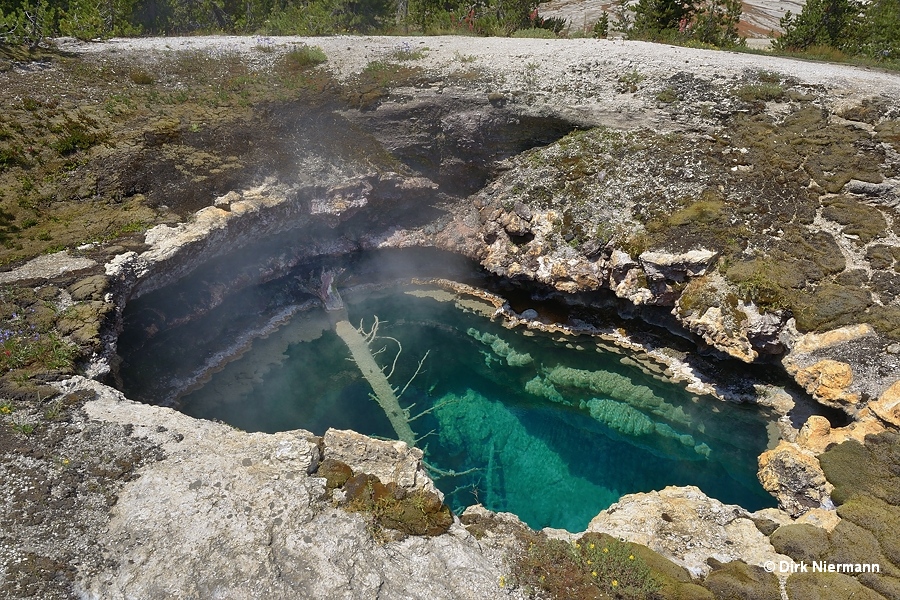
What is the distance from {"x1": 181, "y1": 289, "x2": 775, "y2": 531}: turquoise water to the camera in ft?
53.7

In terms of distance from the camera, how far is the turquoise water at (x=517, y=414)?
16375 millimetres

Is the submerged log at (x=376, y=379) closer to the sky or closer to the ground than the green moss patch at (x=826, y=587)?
closer to the ground

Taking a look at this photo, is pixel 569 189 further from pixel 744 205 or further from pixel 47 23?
pixel 47 23

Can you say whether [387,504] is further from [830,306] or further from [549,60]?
[549,60]

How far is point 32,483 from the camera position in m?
9.19

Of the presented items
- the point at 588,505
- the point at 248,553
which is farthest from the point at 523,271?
the point at 248,553

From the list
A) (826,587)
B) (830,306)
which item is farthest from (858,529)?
(830,306)

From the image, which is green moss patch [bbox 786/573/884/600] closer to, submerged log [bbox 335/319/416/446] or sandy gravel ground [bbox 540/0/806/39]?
submerged log [bbox 335/319/416/446]

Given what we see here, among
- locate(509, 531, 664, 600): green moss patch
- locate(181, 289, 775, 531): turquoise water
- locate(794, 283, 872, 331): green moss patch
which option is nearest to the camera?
locate(509, 531, 664, 600): green moss patch

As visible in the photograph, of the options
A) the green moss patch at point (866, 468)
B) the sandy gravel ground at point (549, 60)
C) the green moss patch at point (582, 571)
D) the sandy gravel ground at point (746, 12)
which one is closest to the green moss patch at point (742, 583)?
the green moss patch at point (582, 571)

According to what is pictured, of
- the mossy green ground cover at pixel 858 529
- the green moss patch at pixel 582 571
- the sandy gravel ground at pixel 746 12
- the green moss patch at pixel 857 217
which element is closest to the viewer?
the green moss patch at pixel 582 571

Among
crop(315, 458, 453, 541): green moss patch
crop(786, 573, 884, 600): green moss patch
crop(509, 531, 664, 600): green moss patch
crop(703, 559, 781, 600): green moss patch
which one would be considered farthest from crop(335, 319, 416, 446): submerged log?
crop(786, 573, 884, 600): green moss patch

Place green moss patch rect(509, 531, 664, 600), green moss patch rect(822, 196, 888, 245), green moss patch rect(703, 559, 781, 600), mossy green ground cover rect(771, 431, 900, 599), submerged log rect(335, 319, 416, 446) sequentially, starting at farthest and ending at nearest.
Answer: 1. submerged log rect(335, 319, 416, 446)
2. green moss patch rect(822, 196, 888, 245)
3. mossy green ground cover rect(771, 431, 900, 599)
4. green moss patch rect(703, 559, 781, 600)
5. green moss patch rect(509, 531, 664, 600)

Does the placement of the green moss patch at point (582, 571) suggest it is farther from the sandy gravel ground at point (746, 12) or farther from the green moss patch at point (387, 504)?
the sandy gravel ground at point (746, 12)
